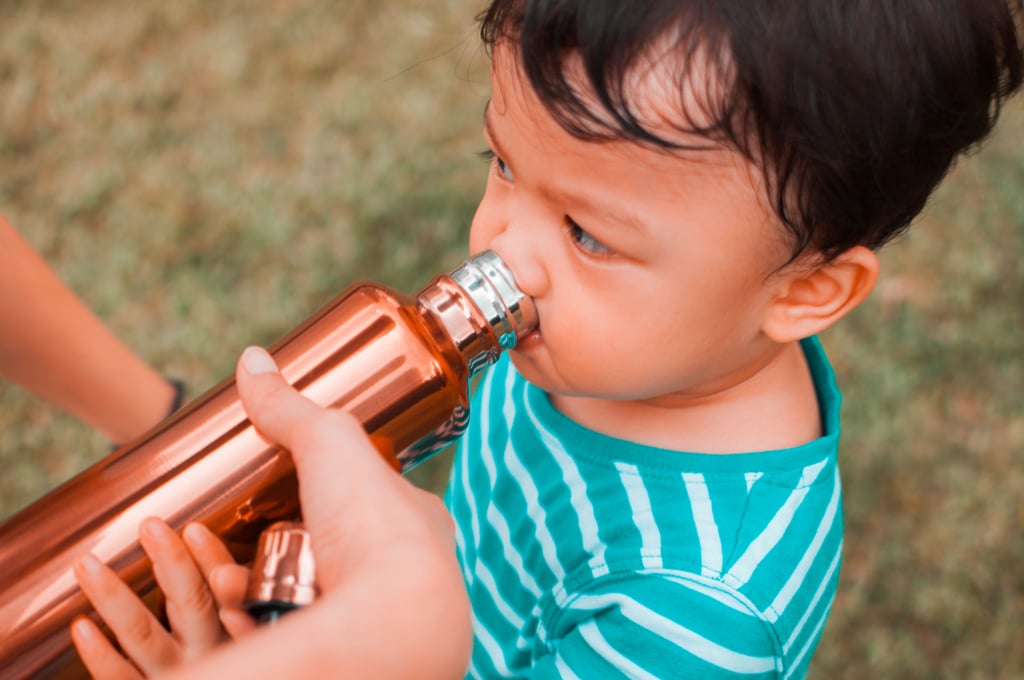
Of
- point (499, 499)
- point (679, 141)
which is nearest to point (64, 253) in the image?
point (499, 499)

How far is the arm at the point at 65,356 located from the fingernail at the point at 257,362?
0.63m

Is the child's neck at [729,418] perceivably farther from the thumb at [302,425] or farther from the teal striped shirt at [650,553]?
the thumb at [302,425]

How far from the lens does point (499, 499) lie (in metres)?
0.95

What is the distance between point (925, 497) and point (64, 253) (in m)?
1.56

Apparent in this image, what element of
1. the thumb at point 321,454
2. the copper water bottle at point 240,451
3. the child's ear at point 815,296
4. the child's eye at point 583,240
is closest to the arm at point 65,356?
the copper water bottle at point 240,451

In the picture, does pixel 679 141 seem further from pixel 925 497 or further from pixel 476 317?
pixel 925 497

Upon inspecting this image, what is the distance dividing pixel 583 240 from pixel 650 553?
262 millimetres

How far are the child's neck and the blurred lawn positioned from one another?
738mm

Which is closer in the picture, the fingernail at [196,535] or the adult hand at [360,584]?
the adult hand at [360,584]

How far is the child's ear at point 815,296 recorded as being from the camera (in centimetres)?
74

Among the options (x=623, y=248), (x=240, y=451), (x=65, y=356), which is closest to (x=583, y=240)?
(x=623, y=248)

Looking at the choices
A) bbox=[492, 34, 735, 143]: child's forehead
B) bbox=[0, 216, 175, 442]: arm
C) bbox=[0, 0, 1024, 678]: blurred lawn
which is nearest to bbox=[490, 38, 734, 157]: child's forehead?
bbox=[492, 34, 735, 143]: child's forehead

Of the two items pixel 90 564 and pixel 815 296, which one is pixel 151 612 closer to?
pixel 90 564

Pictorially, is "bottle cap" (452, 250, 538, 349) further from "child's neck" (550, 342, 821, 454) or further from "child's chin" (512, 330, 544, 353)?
"child's neck" (550, 342, 821, 454)
